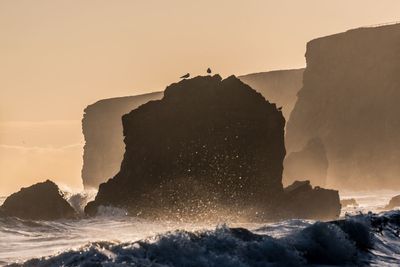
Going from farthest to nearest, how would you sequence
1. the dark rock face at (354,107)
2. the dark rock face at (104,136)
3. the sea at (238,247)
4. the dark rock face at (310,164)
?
1. the dark rock face at (104,136)
2. the dark rock face at (354,107)
3. the dark rock face at (310,164)
4. the sea at (238,247)

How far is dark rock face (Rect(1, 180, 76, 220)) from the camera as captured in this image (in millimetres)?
39031

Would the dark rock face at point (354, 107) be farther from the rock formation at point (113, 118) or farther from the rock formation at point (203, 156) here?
the rock formation at point (203, 156)

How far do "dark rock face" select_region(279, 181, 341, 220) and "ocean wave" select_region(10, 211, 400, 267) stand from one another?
18718 millimetres

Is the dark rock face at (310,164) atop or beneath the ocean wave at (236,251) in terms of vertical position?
atop

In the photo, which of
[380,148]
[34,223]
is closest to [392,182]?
[380,148]

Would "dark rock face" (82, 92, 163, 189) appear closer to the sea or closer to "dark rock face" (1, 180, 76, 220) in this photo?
"dark rock face" (1, 180, 76, 220)

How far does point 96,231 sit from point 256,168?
11.9 metres

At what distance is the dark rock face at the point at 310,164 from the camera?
243 feet

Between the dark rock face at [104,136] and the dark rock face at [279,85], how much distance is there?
609 inches

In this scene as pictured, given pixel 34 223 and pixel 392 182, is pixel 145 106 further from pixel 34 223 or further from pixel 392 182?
pixel 392 182

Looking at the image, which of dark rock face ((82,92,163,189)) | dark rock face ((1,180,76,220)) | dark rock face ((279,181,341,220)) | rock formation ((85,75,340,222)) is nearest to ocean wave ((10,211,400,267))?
rock formation ((85,75,340,222))

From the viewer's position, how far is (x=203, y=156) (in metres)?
39.1

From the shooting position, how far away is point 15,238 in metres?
28.8

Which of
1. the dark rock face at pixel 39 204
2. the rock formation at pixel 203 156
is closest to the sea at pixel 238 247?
the rock formation at pixel 203 156
